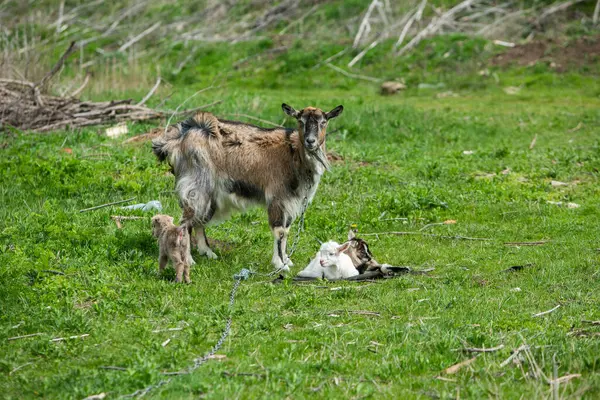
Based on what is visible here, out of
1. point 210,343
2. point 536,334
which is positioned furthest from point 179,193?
point 536,334

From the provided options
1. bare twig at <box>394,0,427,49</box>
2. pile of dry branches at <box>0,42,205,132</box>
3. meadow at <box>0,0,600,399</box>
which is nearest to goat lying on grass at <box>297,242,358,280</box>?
meadow at <box>0,0,600,399</box>

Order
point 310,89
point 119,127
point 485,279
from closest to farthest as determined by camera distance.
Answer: point 485,279, point 119,127, point 310,89

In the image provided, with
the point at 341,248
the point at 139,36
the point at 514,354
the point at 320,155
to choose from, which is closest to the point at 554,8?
the point at 139,36

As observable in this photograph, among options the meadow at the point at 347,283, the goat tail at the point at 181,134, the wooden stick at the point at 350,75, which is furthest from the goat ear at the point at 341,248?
the wooden stick at the point at 350,75

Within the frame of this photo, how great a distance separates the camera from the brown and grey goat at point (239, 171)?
1037cm

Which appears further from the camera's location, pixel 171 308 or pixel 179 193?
pixel 179 193

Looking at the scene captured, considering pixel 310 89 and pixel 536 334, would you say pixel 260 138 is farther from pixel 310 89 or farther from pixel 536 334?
pixel 310 89

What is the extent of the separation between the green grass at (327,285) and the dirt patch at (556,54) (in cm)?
663

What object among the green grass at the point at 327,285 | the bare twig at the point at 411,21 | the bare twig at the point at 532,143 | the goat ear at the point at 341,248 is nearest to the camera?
the green grass at the point at 327,285

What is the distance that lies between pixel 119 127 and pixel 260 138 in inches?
265

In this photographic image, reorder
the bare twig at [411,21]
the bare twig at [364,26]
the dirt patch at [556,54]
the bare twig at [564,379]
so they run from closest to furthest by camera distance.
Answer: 1. the bare twig at [564,379]
2. the dirt patch at [556,54]
3. the bare twig at [411,21]
4. the bare twig at [364,26]

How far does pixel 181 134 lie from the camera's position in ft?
34.9

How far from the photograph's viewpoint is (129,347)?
7.27 m

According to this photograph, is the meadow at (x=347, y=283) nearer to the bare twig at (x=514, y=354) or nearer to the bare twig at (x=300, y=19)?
the bare twig at (x=514, y=354)
